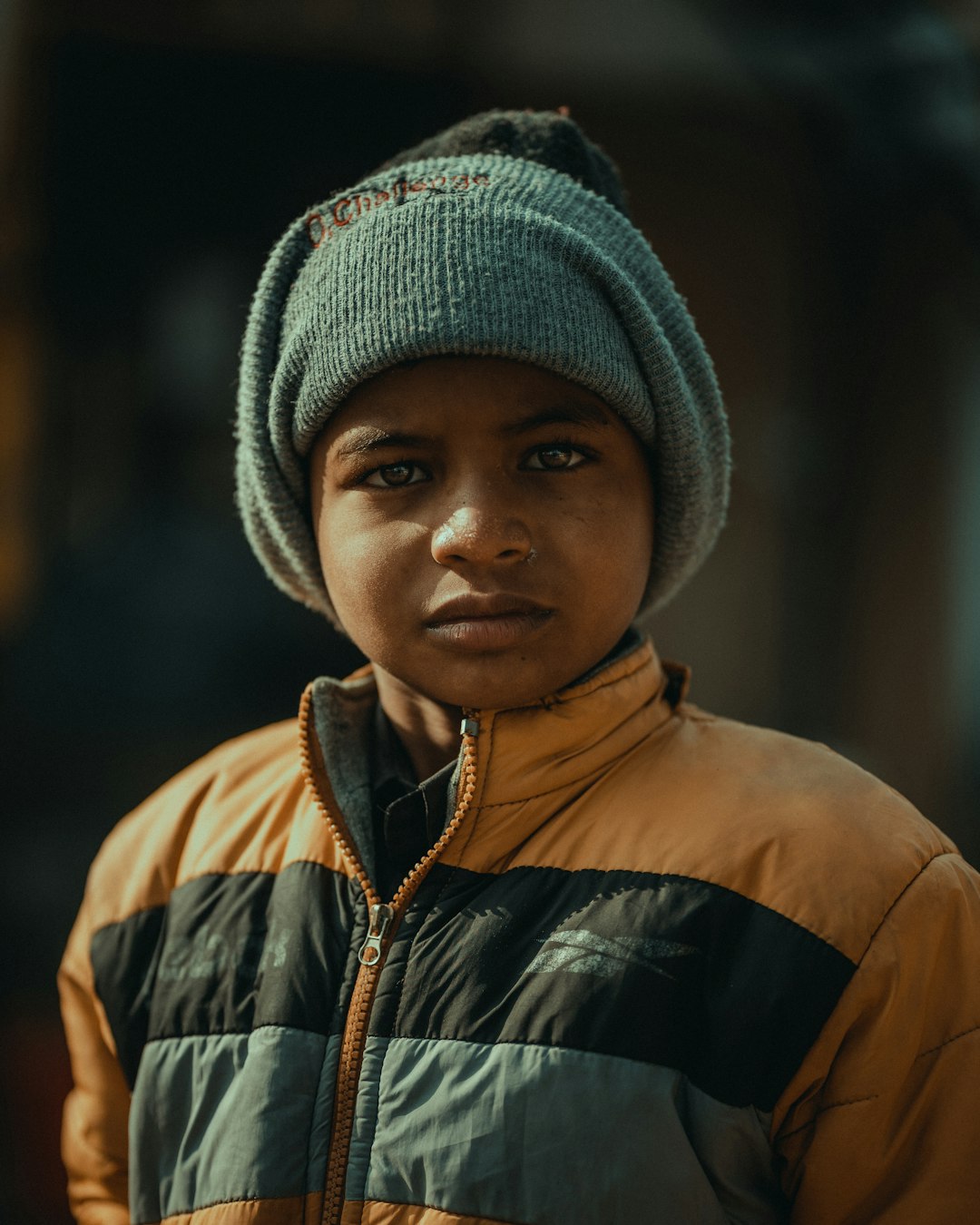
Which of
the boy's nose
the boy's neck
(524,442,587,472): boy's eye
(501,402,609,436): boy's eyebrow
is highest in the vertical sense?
(501,402,609,436): boy's eyebrow

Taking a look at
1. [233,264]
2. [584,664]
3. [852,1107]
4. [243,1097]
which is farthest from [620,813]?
[233,264]

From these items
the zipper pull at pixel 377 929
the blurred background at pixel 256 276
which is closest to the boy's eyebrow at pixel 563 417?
the zipper pull at pixel 377 929

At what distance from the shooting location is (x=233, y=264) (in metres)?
3.62

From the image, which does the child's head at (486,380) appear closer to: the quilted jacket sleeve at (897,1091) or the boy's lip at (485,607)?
the boy's lip at (485,607)

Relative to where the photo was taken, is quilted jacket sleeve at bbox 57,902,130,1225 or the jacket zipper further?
quilted jacket sleeve at bbox 57,902,130,1225

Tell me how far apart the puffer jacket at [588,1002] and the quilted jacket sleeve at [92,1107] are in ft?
0.23

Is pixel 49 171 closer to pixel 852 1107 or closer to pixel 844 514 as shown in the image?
pixel 844 514

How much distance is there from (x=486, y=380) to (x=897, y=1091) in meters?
0.78

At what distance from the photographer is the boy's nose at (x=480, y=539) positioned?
3.77 feet

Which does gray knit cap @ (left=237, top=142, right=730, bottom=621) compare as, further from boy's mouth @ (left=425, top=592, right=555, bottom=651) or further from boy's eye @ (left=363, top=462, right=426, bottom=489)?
boy's mouth @ (left=425, top=592, right=555, bottom=651)

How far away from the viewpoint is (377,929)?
1.19 m

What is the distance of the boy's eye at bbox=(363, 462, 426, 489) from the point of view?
124cm

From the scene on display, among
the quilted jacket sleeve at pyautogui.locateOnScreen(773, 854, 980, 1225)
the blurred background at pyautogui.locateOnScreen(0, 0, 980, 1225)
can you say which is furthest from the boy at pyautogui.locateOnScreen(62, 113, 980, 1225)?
the blurred background at pyautogui.locateOnScreen(0, 0, 980, 1225)

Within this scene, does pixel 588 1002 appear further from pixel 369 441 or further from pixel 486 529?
pixel 369 441
